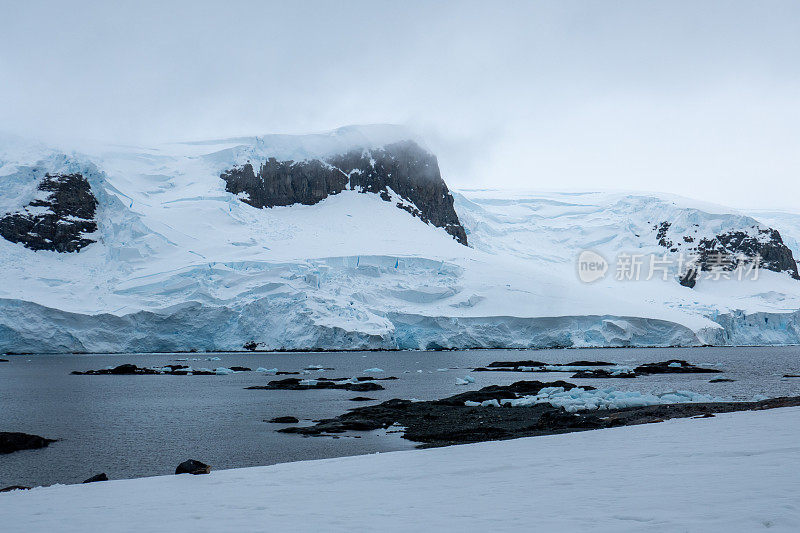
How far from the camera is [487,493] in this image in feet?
24.1

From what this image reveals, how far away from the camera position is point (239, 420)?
22469 mm

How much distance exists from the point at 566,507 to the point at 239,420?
17.9 meters

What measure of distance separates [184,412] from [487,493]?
20.0 metres

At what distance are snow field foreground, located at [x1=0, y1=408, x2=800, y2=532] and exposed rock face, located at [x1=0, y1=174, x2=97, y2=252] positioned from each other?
71.9m

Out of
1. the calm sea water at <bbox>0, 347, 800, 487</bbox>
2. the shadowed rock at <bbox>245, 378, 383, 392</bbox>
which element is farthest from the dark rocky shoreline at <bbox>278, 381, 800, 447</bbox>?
the shadowed rock at <bbox>245, 378, 383, 392</bbox>

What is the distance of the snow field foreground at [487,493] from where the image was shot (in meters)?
5.63

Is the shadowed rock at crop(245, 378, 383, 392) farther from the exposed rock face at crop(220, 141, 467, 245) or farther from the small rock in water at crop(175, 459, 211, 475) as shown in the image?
the exposed rock face at crop(220, 141, 467, 245)

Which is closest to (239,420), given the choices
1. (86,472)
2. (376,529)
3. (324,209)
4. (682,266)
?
(86,472)

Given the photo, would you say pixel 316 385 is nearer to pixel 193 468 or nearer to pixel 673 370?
pixel 673 370

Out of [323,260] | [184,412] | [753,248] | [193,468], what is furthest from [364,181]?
[193,468]

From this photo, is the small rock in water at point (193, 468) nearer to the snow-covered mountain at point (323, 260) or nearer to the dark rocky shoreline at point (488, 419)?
the dark rocky shoreline at point (488, 419)

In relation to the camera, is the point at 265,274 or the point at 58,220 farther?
the point at 58,220

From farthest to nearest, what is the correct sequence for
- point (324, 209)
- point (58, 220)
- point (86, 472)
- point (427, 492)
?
point (324, 209) → point (58, 220) → point (86, 472) → point (427, 492)

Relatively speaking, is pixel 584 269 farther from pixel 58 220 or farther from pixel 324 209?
pixel 58 220
